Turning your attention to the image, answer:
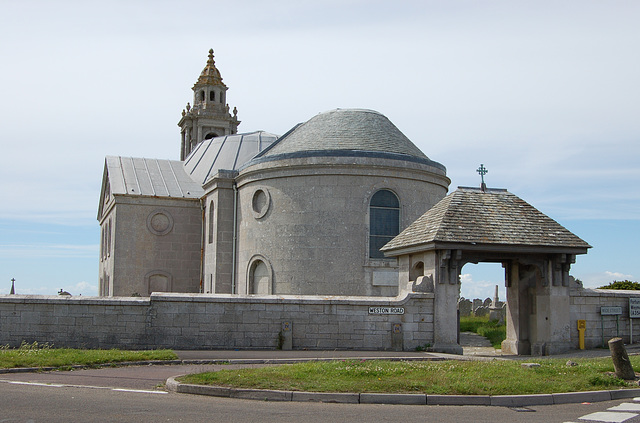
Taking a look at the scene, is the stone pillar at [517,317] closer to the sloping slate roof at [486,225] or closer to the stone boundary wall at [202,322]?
the sloping slate roof at [486,225]

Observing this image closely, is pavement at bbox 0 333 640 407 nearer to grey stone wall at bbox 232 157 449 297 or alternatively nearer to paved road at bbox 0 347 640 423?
paved road at bbox 0 347 640 423

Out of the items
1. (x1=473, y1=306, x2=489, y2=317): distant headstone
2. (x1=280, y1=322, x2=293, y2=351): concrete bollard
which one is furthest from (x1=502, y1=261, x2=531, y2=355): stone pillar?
(x1=473, y1=306, x2=489, y2=317): distant headstone

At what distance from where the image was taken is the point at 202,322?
63.2 feet

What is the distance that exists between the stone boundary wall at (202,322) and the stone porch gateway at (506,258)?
106 cm

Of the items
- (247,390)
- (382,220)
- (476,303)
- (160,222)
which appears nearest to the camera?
(247,390)

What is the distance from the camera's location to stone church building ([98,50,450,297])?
2688 centimetres

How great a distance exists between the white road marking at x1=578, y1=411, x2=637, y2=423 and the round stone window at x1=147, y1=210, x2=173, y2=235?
2851cm

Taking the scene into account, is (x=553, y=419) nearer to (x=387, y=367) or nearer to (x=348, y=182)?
(x=387, y=367)

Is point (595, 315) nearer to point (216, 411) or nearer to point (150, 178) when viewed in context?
point (216, 411)

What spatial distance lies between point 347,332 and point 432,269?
3.03m

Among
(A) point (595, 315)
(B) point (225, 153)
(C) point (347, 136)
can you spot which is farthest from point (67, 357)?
(B) point (225, 153)

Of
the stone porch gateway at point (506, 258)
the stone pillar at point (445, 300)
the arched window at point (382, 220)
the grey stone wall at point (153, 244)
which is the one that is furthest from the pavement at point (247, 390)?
the grey stone wall at point (153, 244)

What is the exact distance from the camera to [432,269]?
20062 mm

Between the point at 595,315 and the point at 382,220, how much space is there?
9255mm
